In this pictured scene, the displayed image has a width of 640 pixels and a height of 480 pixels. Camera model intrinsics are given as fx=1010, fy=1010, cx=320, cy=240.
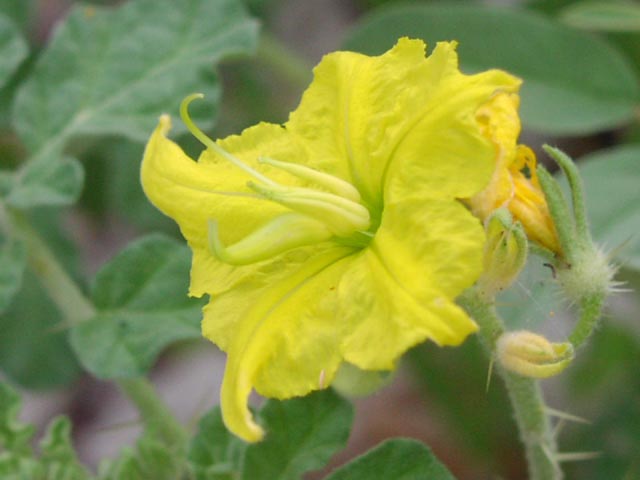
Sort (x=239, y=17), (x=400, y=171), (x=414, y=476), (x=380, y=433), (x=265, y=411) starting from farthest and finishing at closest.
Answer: (x=380, y=433) → (x=239, y=17) → (x=265, y=411) → (x=414, y=476) → (x=400, y=171)

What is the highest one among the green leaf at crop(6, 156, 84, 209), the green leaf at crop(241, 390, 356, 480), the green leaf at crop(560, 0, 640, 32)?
the green leaf at crop(6, 156, 84, 209)

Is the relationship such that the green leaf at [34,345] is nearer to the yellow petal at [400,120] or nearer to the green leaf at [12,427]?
the green leaf at [12,427]

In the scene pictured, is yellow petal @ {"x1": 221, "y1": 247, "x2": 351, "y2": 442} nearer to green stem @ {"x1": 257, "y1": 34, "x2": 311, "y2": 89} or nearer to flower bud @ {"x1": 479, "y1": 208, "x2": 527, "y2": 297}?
flower bud @ {"x1": 479, "y1": 208, "x2": 527, "y2": 297}

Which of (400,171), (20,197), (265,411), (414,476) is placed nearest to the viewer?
(400,171)

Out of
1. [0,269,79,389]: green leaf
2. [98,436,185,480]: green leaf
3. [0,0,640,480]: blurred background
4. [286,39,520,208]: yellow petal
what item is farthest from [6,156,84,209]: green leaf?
[0,269,79,389]: green leaf

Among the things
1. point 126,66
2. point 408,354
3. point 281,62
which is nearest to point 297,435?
point 126,66

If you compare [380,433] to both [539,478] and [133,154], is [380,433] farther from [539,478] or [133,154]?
[539,478]

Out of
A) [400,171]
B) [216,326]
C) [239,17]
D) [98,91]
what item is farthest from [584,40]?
[216,326]

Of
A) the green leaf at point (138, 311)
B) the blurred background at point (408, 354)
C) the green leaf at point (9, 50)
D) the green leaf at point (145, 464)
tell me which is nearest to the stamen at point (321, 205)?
the blurred background at point (408, 354)
